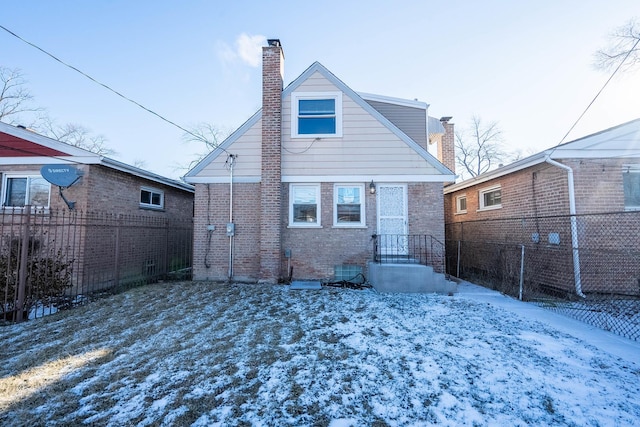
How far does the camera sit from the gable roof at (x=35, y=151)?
306 inches

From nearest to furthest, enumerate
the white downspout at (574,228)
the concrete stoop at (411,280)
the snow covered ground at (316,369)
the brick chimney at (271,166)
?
the snow covered ground at (316,369) → the white downspout at (574,228) → the concrete stoop at (411,280) → the brick chimney at (271,166)

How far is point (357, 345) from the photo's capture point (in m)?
3.84

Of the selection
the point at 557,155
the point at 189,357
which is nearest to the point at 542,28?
the point at 557,155

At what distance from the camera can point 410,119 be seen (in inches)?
420

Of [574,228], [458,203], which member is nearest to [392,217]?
[574,228]

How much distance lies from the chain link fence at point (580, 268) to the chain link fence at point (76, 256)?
31.0ft

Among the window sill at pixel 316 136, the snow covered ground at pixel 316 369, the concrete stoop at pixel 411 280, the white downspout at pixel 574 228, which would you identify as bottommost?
the snow covered ground at pixel 316 369

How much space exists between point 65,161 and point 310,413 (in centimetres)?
922

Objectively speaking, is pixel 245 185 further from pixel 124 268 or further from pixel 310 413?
pixel 310 413

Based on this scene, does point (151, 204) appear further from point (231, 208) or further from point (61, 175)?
point (231, 208)

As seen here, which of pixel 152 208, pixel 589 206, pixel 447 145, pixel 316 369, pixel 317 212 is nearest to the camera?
pixel 316 369

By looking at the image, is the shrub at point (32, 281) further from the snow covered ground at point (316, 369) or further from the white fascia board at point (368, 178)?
the white fascia board at point (368, 178)

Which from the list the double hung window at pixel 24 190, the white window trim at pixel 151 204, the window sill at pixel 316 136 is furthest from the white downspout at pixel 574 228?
the double hung window at pixel 24 190

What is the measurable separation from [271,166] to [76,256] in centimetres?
→ 566
